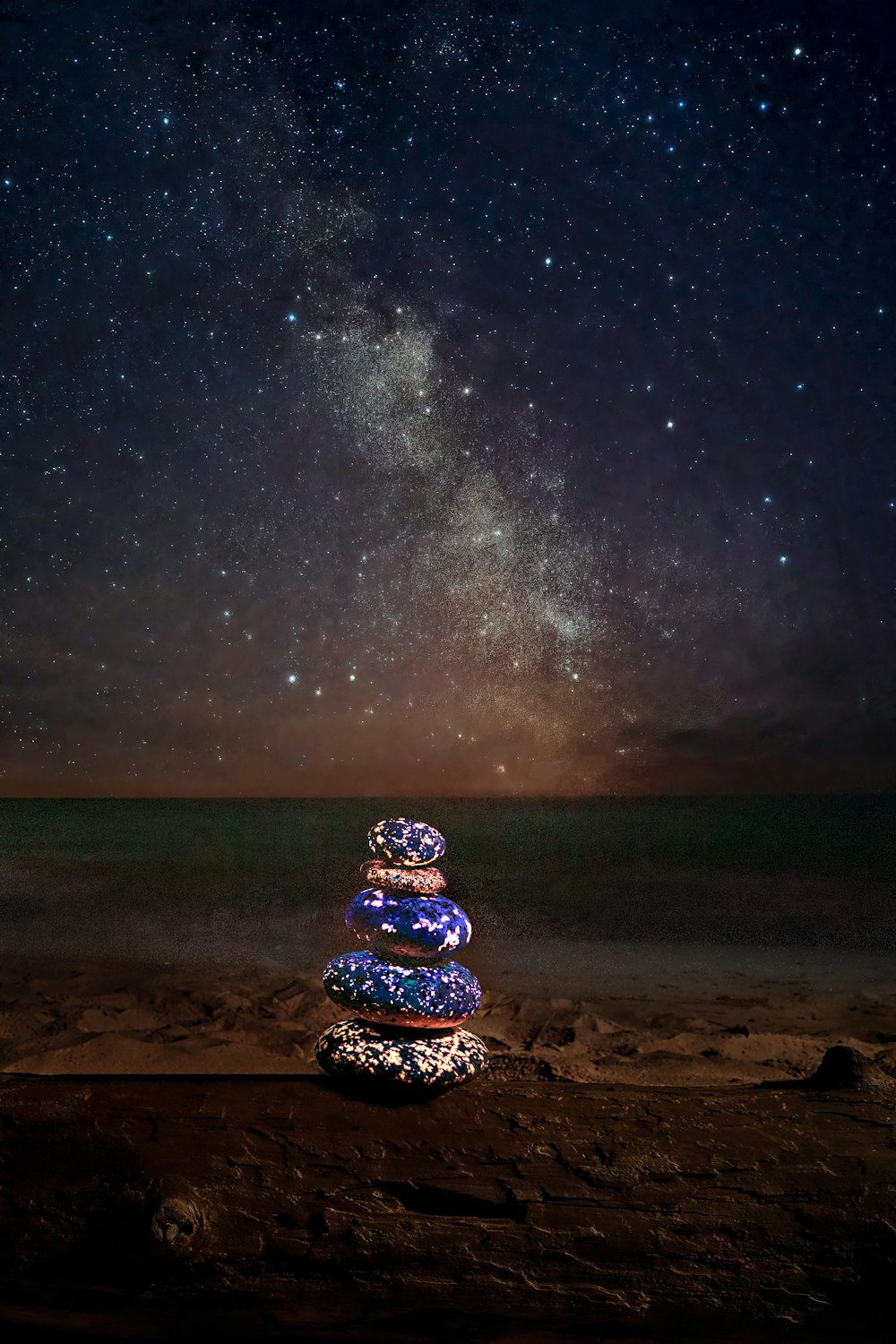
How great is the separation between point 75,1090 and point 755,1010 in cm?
702

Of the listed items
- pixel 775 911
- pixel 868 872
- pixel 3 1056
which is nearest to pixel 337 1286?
pixel 3 1056

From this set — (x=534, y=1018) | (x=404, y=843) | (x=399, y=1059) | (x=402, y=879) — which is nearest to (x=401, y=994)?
(x=399, y=1059)

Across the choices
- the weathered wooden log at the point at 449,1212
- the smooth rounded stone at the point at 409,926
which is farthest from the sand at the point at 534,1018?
the smooth rounded stone at the point at 409,926

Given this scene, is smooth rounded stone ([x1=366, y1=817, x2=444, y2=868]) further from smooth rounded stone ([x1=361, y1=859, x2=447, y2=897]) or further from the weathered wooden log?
the weathered wooden log

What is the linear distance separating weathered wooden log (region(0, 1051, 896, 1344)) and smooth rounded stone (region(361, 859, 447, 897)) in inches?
42.0

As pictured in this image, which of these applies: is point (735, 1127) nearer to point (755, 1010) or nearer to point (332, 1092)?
point (332, 1092)

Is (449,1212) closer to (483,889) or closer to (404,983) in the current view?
(404,983)

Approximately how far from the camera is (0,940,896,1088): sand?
564cm

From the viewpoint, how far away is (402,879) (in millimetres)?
4395

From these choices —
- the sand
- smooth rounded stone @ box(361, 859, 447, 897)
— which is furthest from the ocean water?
smooth rounded stone @ box(361, 859, 447, 897)

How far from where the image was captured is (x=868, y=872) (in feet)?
91.2

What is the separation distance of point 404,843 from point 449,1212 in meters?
1.76

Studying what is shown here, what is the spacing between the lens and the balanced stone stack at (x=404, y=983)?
376 centimetres

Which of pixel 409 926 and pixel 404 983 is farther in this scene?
pixel 409 926
